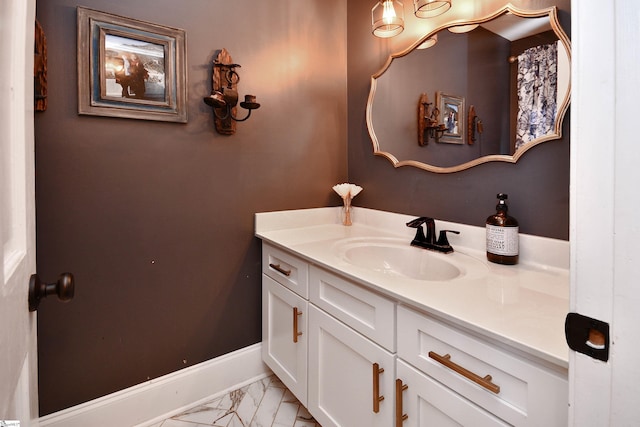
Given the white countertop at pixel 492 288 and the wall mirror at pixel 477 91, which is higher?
the wall mirror at pixel 477 91

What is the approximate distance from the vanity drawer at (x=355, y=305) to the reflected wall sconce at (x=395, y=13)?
1.23 metres

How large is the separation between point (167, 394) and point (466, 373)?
1398 mm

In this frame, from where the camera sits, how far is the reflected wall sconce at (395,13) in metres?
1.39

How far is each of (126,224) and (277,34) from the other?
125 cm

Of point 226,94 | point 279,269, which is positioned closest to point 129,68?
point 226,94

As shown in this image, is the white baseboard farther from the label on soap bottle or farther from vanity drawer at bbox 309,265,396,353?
the label on soap bottle

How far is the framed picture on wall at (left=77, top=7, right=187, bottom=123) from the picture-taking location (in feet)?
4.04

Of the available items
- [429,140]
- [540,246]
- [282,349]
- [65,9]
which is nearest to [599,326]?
[540,246]

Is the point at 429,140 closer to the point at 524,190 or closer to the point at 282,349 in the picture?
the point at 524,190

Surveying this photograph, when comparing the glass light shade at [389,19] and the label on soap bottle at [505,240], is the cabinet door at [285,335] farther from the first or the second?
the glass light shade at [389,19]

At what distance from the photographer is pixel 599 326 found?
40 cm

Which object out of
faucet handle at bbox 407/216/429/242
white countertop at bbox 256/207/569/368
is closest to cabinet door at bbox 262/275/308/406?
white countertop at bbox 256/207/569/368

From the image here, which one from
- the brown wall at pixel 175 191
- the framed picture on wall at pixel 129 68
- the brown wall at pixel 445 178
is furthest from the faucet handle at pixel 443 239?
the framed picture on wall at pixel 129 68

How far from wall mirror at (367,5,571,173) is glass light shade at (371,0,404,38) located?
0.12 m
